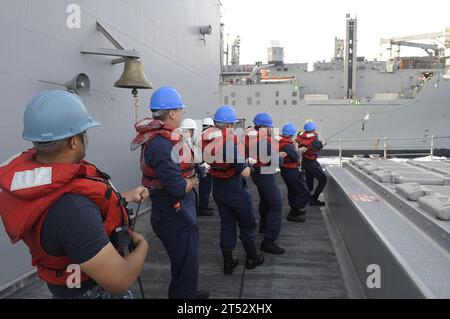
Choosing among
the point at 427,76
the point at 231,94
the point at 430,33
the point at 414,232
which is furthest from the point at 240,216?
the point at 430,33

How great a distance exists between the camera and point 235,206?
3.61 meters

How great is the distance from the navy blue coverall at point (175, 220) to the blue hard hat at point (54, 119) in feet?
3.67

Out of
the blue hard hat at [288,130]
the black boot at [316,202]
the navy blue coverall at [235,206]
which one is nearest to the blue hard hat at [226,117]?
the navy blue coverall at [235,206]

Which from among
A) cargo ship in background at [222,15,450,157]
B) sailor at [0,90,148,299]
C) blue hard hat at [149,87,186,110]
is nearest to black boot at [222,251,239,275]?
blue hard hat at [149,87,186,110]

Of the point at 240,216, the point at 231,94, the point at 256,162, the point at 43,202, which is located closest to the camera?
the point at 43,202

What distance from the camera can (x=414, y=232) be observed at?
2482 mm

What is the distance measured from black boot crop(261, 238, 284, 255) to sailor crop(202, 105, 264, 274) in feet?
1.48

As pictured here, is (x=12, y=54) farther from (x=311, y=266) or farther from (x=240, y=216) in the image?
(x=311, y=266)

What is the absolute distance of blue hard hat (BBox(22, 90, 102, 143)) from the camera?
1.31m

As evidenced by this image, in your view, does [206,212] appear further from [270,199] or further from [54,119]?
[54,119]

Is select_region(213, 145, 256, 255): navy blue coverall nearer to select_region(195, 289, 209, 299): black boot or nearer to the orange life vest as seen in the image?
select_region(195, 289, 209, 299): black boot

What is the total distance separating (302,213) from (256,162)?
5.97ft

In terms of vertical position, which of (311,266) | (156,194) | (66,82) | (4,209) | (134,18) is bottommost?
(311,266)

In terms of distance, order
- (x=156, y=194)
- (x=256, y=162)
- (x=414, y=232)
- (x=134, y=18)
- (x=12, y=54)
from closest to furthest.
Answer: (x=414, y=232)
(x=156, y=194)
(x=12, y=54)
(x=256, y=162)
(x=134, y=18)
